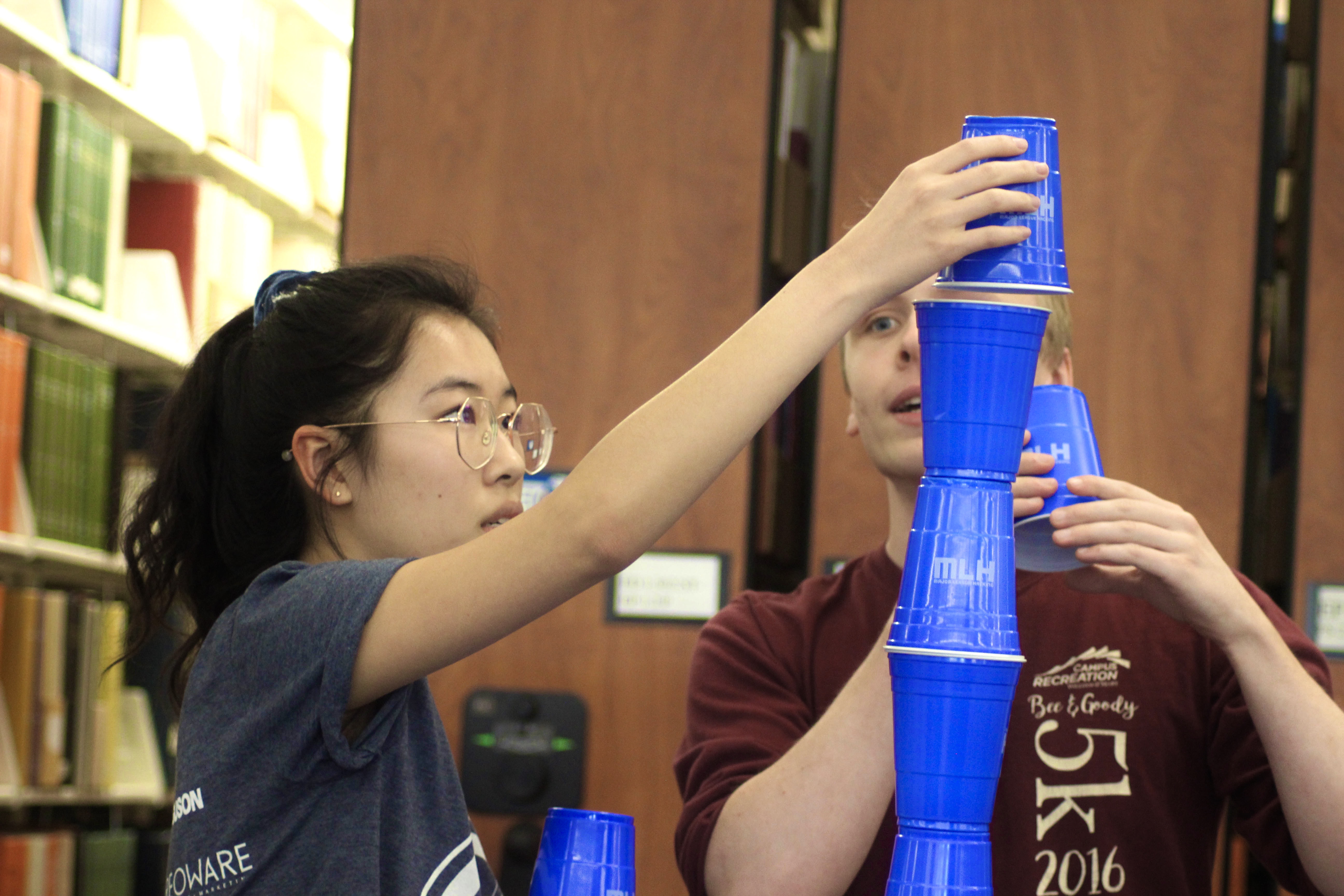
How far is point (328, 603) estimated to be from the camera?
0.92 m

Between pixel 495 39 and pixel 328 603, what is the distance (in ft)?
4.39

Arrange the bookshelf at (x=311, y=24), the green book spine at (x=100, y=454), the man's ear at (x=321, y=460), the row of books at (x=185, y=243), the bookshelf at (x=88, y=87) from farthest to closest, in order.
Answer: the bookshelf at (x=311, y=24) < the row of books at (x=185, y=243) < the green book spine at (x=100, y=454) < the bookshelf at (x=88, y=87) < the man's ear at (x=321, y=460)

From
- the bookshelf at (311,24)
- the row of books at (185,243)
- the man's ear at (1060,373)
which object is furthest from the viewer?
the bookshelf at (311,24)

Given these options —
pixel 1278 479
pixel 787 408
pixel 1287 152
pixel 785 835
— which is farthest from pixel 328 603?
pixel 1287 152

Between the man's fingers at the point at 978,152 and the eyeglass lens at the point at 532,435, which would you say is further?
the eyeglass lens at the point at 532,435

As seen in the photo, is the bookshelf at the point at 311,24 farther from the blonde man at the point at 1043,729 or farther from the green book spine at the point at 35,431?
the blonde man at the point at 1043,729

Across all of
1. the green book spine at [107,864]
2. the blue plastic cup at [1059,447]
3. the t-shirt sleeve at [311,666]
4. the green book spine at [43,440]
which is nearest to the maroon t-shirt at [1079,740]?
the blue plastic cup at [1059,447]

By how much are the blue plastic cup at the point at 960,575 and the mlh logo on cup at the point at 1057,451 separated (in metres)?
0.16

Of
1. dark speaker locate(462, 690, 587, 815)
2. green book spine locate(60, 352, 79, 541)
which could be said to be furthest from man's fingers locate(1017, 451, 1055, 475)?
green book spine locate(60, 352, 79, 541)

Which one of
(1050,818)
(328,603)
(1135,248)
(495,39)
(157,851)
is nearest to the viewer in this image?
(328,603)

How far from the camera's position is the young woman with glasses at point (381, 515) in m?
0.81

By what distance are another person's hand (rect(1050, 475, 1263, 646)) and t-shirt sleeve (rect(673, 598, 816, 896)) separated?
12.9 inches

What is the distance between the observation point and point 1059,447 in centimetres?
94

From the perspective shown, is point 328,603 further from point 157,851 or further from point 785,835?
point 157,851
